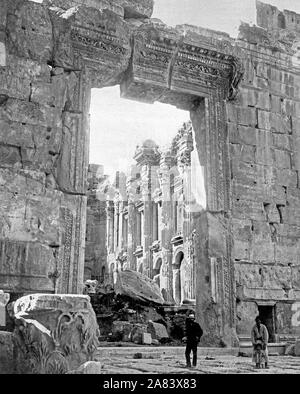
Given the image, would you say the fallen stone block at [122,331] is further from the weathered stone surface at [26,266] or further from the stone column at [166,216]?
the stone column at [166,216]

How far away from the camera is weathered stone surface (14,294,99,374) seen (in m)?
4.20

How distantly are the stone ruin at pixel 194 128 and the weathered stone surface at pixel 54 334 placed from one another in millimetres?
3139

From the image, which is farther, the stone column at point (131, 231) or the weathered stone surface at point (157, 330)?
the stone column at point (131, 231)

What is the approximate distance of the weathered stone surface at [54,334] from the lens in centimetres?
420

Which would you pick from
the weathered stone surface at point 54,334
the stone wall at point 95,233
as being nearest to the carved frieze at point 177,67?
the weathered stone surface at point 54,334

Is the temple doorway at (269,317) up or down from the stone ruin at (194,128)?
down

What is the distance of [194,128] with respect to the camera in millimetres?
10305

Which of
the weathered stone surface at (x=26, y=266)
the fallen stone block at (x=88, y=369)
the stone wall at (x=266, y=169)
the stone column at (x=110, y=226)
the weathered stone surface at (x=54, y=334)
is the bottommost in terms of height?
the fallen stone block at (x=88, y=369)

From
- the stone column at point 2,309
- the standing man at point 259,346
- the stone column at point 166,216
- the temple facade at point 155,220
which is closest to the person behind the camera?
the stone column at point 2,309

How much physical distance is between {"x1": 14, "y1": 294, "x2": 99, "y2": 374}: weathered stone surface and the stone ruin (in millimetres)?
3139

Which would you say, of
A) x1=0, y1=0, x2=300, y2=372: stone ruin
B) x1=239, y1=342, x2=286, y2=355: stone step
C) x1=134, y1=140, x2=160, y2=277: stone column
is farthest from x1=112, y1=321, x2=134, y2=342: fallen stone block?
x1=134, y1=140, x2=160, y2=277: stone column

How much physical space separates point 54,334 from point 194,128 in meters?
6.77

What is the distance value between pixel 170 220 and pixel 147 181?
4.63m
